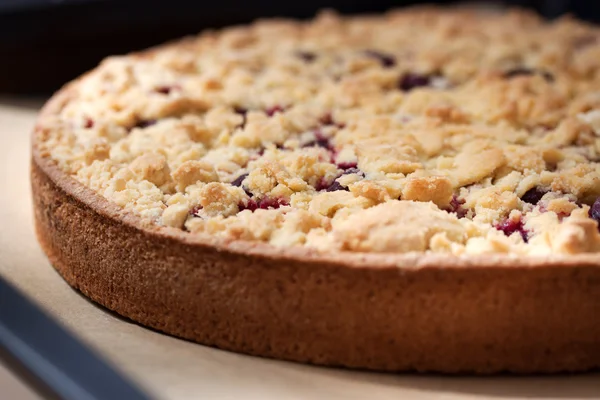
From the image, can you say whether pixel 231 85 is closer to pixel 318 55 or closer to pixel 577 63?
pixel 318 55

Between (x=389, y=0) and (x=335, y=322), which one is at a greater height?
(x=335, y=322)

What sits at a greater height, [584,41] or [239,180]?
[239,180]

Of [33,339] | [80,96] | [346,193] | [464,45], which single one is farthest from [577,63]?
[33,339]

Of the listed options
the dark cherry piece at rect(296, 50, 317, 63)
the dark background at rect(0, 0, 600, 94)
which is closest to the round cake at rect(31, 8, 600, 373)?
the dark cherry piece at rect(296, 50, 317, 63)

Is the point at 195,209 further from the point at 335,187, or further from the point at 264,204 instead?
the point at 335,187

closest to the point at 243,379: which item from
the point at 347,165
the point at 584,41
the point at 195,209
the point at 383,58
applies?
the point at 195,209

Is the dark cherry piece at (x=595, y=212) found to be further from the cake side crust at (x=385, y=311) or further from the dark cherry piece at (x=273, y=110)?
the dark cherry piece at (x=273, y=110)
